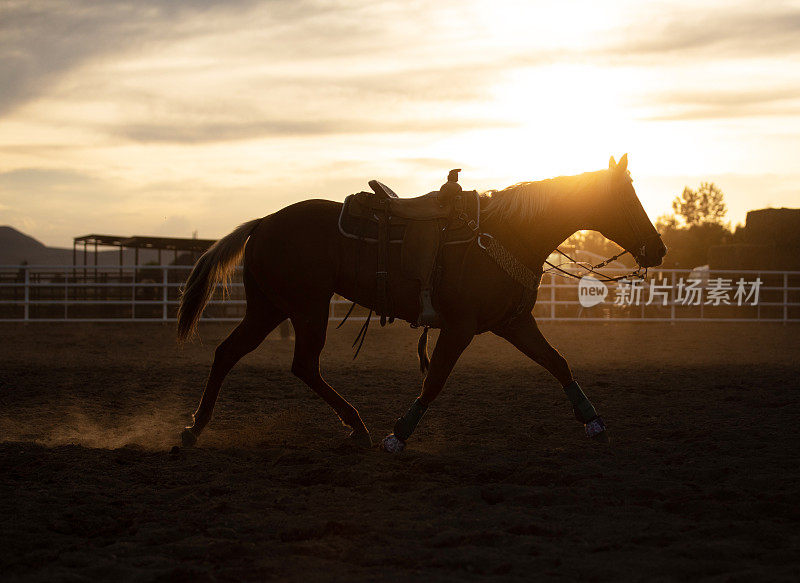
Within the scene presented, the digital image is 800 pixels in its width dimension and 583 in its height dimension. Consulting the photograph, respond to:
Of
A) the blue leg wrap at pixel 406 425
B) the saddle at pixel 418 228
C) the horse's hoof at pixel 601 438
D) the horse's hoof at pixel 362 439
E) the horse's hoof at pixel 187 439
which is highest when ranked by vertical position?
the saddle at pixel 418 228

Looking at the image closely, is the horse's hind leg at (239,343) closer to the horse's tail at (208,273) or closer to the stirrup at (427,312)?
the horse's tail at (208,273)

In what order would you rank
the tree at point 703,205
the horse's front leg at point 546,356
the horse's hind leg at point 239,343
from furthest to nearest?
the tree at point 703,205
the horse's hind leg at point 239,343
the horse's front leg at point 546,356

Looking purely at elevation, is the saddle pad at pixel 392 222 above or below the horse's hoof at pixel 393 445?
above

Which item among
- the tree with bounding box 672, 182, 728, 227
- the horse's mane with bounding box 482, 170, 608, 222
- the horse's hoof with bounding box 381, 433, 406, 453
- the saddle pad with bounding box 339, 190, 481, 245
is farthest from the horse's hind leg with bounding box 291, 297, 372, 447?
the tree with bounding box 672, 182, 728, 227

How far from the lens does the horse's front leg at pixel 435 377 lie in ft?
14.9

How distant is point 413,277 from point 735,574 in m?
2.59

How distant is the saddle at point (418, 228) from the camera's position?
4.61 metres

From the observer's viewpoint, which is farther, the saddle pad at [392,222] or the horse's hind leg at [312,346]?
the horse's hind leg at [312,346]

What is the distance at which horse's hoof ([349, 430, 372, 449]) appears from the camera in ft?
15.5

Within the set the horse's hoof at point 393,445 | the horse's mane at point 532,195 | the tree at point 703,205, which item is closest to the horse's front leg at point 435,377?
the horse's hoof at point 393,445

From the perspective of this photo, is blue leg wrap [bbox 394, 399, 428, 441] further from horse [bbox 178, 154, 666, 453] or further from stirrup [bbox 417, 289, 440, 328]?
stirrup [bbox 417, 289, 440, 328]

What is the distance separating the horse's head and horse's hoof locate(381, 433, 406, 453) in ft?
6.04

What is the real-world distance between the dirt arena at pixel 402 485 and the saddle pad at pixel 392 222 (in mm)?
1315

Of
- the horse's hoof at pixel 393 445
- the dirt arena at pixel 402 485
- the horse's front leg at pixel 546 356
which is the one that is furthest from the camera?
the horse's front leg at pixel 546 356
